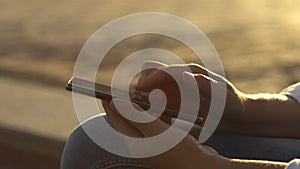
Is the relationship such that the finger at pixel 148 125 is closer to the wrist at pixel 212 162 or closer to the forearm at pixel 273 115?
the wrist at pixel 212 162

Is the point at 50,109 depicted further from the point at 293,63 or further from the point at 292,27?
the point at 292,27

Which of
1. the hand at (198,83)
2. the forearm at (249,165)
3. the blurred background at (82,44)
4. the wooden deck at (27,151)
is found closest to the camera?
the forearm at (249,165)

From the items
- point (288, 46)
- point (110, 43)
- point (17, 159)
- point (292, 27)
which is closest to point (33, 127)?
point (17, 159)

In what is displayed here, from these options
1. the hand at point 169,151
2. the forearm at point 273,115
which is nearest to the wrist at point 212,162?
the hand at point 169,151

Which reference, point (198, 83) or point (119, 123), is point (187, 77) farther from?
point (119, 123)

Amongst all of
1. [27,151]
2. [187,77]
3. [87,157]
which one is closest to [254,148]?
[187,77]

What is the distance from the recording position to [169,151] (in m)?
1.70

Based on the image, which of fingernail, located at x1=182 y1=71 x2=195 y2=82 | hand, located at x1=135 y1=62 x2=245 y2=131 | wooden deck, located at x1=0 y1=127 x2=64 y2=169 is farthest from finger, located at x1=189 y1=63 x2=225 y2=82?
wooden deck, located at x1=0 y1=127 x2=64 y2=169

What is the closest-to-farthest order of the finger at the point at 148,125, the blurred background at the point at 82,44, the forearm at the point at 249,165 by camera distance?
the finger at the point at 148,125
the forearm at the point at 249,165
the blurred background at the point at 82,44

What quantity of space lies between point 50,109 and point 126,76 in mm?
514

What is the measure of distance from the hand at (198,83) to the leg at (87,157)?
6.5 inches

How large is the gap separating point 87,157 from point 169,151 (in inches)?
9.3

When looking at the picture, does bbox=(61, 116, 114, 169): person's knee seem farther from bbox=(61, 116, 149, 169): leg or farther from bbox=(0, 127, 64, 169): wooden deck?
bbox=(0, 127, 64, 169): wooden deck

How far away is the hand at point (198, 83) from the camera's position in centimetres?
185
